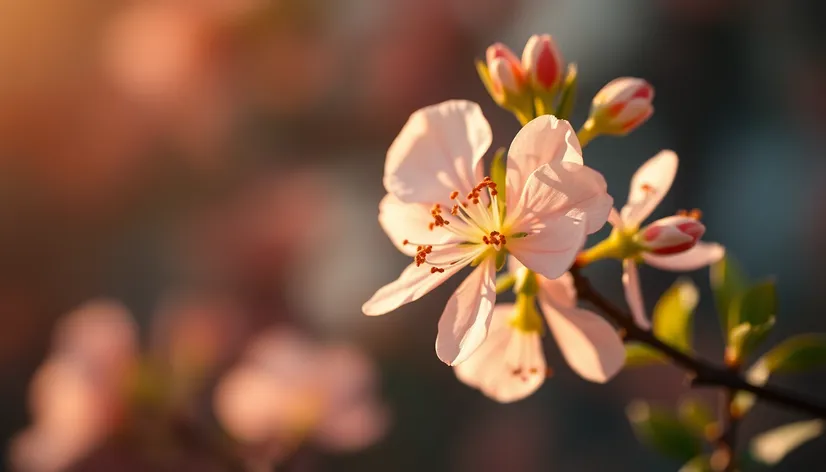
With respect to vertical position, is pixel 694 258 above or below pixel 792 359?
above

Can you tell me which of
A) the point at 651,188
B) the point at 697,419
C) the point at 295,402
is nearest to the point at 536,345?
the point at 651,188

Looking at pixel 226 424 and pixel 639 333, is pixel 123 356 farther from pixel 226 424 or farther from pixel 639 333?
pixel 639 333

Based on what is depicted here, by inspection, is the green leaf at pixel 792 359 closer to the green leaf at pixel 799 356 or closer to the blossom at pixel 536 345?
the green leaf at pixel 799 356

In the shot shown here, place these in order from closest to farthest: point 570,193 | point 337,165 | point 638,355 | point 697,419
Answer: point 570,193, point 638,355, point 697,419, point 337,165

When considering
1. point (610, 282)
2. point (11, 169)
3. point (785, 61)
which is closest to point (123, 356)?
point (610, 282)

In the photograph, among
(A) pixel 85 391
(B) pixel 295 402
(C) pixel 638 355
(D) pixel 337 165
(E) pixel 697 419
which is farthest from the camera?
(D) pixel 337 165

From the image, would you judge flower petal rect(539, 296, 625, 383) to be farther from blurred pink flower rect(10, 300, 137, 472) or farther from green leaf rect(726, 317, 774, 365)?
blurred pink flower rect(10, 300, 137, 472)

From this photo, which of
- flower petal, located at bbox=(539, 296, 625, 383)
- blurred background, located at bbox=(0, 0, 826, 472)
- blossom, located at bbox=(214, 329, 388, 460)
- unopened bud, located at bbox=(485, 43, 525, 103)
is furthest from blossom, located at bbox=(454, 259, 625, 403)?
blurred background, located at bbox=(0, 0, 826, 472)

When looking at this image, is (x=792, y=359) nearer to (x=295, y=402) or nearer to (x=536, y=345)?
(x=536, y=345)

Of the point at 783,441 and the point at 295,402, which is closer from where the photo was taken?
the point at 783,441
